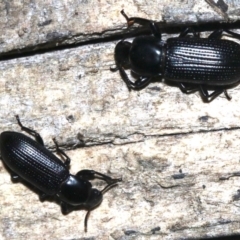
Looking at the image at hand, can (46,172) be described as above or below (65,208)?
above

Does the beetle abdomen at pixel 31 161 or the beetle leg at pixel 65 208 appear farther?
the beetle leg at pixel 65 208

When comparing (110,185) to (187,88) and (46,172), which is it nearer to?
(46,172)

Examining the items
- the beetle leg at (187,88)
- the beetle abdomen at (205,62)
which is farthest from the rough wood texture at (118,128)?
the beetle abdomen at (205,62)

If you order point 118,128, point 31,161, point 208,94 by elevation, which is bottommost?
point 31,161

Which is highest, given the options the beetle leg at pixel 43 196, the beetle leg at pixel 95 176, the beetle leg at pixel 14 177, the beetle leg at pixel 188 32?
the beetle leg at pixel 188 32

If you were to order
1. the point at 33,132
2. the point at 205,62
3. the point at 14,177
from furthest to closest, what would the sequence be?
the point at 14,177 < the point at 33,132 < the point at 205,62

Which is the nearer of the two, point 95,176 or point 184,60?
point 184,60

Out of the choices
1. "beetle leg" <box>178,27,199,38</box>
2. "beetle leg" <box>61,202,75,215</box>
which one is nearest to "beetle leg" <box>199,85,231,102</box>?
"beetle leg" <box>178,27,199,38</box>

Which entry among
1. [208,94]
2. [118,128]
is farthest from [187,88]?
[118,128]

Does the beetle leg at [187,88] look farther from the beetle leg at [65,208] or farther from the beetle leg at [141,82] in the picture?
the beetle leg at [65,208]
